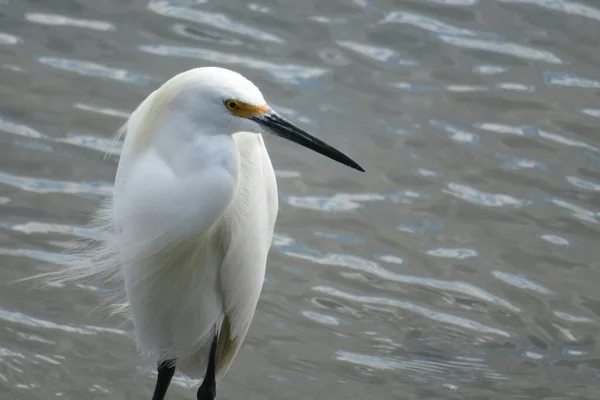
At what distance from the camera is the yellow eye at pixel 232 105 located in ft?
8.70

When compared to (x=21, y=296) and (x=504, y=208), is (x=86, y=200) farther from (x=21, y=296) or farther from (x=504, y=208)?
(x=504, y=208)

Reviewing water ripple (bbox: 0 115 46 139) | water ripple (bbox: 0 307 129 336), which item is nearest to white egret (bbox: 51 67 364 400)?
water ripple (bbox: 0 307 129 336)

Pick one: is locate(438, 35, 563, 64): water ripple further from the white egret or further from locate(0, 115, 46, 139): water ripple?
the white egret

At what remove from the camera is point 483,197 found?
15.9 feet

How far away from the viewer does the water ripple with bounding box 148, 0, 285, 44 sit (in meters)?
5.76

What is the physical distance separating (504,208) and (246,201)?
199 centimetres

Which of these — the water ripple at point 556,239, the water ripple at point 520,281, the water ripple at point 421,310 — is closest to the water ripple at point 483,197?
the water ripple at point 556,239

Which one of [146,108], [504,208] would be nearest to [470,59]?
[504,208]

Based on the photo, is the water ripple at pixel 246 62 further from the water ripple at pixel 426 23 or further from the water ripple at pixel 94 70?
the water ripple at pixel 426 23

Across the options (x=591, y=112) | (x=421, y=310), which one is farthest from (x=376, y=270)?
(x=591, y=112)

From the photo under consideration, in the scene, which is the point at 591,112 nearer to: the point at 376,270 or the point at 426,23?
the point at 426,23

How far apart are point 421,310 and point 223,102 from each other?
182 cm

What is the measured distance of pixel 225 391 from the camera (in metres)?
3.74

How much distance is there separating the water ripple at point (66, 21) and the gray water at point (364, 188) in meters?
0.02
